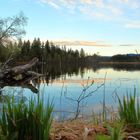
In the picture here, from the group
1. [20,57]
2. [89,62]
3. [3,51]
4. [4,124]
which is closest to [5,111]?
[4,124]

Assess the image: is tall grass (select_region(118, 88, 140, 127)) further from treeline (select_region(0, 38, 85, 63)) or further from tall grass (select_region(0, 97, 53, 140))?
treeline (select_region(0, 38, 85, 63))

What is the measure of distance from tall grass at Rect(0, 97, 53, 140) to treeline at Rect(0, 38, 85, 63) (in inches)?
835

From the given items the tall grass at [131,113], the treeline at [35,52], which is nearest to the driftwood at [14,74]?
the treeline at [35,52]

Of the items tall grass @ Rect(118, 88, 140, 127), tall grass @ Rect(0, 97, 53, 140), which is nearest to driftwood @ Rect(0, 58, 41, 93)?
tall grass @ Rect(118, 88, 140, 127)

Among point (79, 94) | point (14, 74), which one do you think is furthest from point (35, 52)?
point (79, 94)

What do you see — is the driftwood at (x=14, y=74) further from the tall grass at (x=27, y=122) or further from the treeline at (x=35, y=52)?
the tall grass at (x=27, y=122)

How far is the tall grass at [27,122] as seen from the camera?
3518 millimetres

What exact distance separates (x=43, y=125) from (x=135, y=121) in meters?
1.16

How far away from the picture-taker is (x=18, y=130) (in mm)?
3555

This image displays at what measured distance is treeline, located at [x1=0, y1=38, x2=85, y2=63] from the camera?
169 feet

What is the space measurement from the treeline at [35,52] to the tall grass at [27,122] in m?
21.2

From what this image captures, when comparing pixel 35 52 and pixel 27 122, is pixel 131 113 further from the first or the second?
pixel 35 52

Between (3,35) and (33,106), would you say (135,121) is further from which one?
(3,35)

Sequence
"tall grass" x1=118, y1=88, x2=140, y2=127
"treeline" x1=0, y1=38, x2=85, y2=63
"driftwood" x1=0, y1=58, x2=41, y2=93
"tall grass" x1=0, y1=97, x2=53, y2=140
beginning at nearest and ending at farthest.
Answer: "tall grass" x1=0, y1=97, x2=53, y2=140
"tall grass" x1=118, y1=88, x2=140, y2=127
"driftwood" x1=0, y1=58, x2=41, y2=93
"treeline" x1=0, y1=38, x2=85, y2=63
